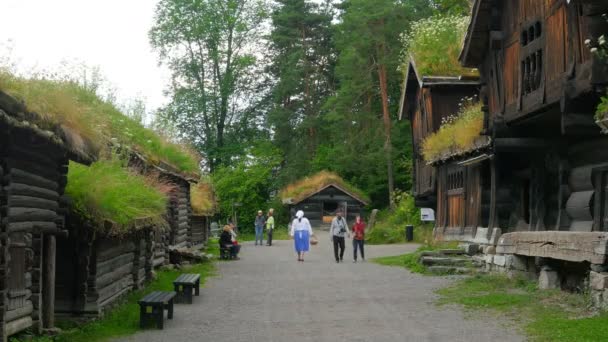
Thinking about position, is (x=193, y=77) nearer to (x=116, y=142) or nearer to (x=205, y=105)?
(x=205, y=105)

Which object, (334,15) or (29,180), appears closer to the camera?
(29,180)

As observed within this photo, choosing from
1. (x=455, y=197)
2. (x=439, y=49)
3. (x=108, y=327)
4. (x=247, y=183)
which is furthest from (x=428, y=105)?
(x=247, y=183)

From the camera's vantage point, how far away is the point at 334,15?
60594mm

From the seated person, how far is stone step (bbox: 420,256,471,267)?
29.2 ft

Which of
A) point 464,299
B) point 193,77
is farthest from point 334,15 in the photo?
point 464,299

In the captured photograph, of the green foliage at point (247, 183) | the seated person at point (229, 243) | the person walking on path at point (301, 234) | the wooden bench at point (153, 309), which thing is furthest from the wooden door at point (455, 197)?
the green foliage at point (247, 183)

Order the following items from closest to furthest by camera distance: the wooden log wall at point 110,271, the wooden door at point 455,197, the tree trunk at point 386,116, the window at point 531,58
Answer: the wooden log wall at point 110,271
the window at point 531,58
the wooden door at point 455,197
the tree trunk at point 386,116

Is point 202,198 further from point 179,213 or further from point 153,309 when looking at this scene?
point 153,309

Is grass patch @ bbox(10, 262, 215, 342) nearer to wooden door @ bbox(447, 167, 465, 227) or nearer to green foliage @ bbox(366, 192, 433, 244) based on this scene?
wooden door @ bbox(447, 167, 465, 227)

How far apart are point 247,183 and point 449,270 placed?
3542 centimetres

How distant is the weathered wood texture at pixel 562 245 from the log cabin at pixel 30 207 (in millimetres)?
7587

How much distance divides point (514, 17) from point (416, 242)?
21.5m

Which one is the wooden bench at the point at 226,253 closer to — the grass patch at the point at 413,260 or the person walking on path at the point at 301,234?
the person walking on path at the point at 301,234

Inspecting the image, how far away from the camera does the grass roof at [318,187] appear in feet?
171
